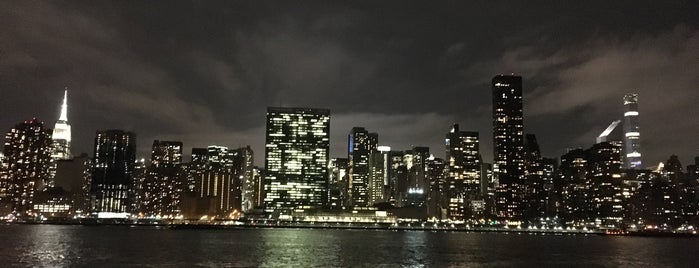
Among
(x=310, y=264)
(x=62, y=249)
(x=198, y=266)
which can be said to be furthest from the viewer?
(x=62, y=249)

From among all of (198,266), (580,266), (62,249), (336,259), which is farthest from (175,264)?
(580,266)

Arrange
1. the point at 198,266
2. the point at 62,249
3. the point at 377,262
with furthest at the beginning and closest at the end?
1. the point at 62,249
2. the point at 377,262
3. the point at 198,266

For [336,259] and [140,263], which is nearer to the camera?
[140,263]

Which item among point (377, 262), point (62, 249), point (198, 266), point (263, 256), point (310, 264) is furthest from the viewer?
point (62, 249)

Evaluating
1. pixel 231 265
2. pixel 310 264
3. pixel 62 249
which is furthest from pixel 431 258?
pixel 62 249

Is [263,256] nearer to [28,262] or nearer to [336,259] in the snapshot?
[336,259]

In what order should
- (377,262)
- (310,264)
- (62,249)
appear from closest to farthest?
(310,264) < (377,262) < (62,249)

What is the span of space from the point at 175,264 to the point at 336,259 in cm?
2353

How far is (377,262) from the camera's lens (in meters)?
85.6

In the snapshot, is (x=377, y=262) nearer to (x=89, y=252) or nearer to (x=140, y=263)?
(x=140, y=263)

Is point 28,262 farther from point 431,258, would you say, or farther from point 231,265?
point 431,258

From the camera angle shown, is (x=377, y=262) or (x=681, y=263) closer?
(x=377, y=262)

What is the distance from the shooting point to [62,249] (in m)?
101

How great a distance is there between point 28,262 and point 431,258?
56728 mm
